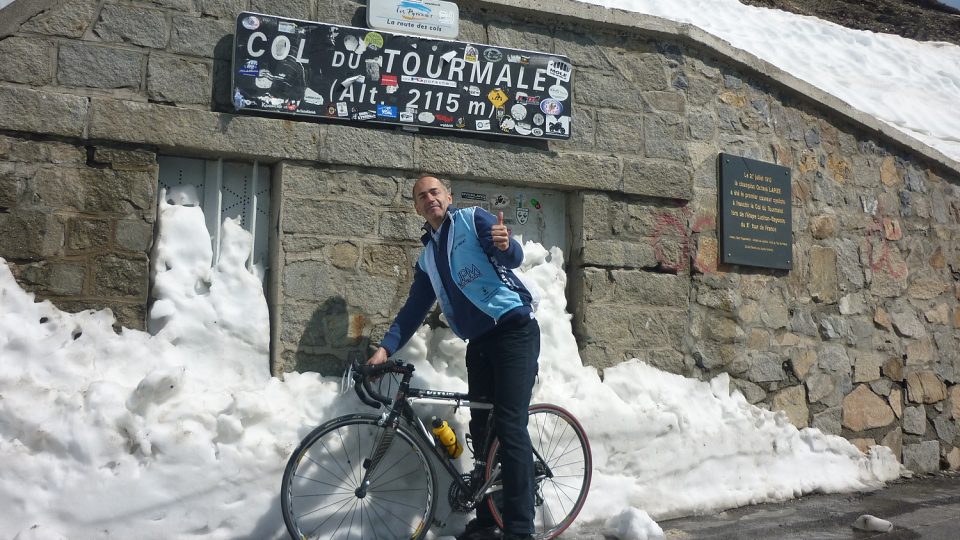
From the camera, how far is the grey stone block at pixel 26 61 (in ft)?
14.6

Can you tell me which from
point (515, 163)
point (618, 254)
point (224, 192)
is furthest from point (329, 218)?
point (618, 254)

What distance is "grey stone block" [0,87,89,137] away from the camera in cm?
443

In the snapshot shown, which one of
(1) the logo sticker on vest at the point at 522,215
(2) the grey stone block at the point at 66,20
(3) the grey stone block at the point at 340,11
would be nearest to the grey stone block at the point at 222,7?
(3) the grey stone block at the point at 340,11

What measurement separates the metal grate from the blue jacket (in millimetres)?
1168

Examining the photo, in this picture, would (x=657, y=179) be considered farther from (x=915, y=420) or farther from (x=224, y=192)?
(x=915, y=420)

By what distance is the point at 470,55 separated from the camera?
17.6 feet

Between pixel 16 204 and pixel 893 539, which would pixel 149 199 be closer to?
pixel 16 204

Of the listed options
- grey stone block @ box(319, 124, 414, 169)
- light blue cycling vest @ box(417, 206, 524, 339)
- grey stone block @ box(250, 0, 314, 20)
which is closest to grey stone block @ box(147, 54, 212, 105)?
grey stone block @ box(250, 0, 314, 20)

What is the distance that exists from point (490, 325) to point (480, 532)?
3.75 feet

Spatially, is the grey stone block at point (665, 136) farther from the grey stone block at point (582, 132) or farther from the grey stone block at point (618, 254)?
the grey stone block at point (618, 254)

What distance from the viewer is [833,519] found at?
5.11 meters

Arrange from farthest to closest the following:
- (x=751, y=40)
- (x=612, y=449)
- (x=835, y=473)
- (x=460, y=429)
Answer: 1. (x=751, y=40)
2. (x=835, y=473)
3. (x=612, y=449)
4. (x=460, y=429)

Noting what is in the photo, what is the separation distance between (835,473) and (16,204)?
220 inches

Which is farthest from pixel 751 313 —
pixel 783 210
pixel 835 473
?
pixel 835 473
